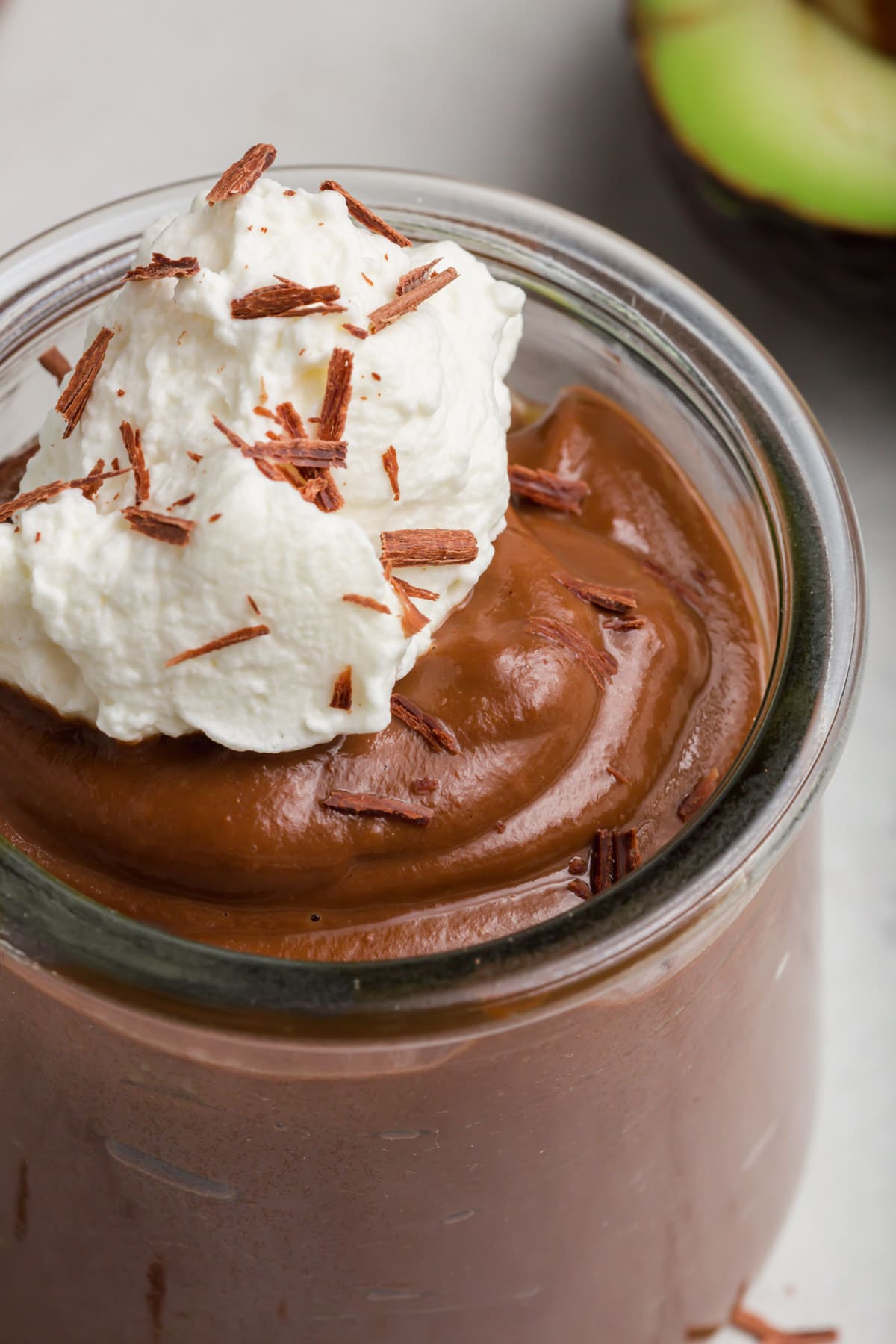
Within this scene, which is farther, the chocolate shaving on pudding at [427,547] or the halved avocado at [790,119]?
the halved avocado at [790,119]

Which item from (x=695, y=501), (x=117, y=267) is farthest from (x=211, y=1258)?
(x=117, y=267)

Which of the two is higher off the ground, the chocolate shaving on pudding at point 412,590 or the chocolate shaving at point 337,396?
the chocolate shaving at point 337,396

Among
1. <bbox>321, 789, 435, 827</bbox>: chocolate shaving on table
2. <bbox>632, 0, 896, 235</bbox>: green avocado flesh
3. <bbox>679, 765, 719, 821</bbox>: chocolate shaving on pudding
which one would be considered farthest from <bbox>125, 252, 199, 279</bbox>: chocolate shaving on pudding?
<bbox>632, 0, 896, 235</bbox>: green avocado flesh

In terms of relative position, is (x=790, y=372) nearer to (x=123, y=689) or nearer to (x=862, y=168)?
(x=862, y=168)

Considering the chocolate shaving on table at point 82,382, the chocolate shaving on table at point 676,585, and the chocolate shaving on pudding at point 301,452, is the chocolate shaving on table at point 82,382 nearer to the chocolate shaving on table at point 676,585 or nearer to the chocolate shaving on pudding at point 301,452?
the chocolate shaving on pudding at point 301,452

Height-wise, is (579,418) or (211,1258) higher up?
(579,418)

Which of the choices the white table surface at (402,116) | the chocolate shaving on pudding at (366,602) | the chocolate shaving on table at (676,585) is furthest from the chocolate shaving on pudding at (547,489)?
the white table surface at (402,116)
